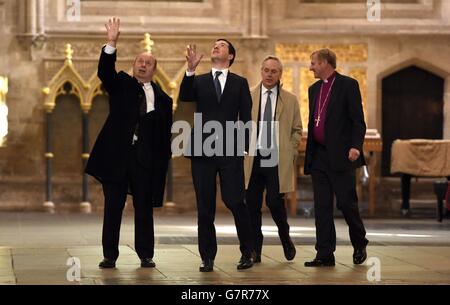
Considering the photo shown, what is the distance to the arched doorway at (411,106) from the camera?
1919cm

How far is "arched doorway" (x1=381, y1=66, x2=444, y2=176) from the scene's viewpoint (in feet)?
63.0

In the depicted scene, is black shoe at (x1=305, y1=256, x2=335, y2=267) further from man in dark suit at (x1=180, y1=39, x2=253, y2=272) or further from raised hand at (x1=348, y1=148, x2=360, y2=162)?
raised hand at (x1=348, y1=148, x2=360, y2=162)

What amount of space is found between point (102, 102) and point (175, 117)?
119cm

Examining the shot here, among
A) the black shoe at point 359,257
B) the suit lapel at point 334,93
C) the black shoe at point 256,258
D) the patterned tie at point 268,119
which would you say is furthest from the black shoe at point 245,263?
the suit lapel at point 334,93

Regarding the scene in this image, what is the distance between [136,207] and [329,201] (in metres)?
1.62

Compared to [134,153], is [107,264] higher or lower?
lower

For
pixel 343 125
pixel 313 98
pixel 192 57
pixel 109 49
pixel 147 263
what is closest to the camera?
pixel 192 57

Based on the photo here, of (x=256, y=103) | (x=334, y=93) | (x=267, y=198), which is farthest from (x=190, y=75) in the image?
(x=267, y=198)

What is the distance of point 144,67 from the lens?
9.77 meters

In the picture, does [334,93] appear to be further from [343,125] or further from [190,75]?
[190,75]

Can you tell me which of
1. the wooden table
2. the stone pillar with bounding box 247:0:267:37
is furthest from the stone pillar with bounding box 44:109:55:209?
the wooden table
